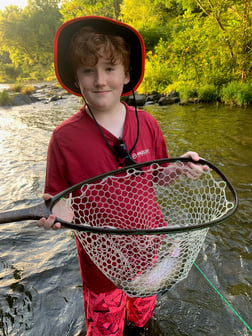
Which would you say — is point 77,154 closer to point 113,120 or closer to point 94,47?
point 113,120

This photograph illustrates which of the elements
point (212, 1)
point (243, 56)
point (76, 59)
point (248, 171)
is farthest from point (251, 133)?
point (212, 1)

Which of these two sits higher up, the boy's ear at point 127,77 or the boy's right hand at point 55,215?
the boy's ear at point 127,77

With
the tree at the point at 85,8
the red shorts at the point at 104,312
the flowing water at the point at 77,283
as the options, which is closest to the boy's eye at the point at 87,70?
the red shorts at the point at 104,312

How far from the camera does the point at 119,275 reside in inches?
41.0

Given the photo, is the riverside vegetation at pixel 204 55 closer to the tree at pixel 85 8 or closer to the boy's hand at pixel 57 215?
the tree at pixel 85 8

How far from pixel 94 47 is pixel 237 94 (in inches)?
300

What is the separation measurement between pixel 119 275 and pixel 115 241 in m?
0.18

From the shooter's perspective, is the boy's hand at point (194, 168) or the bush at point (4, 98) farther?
the bush at point (4, 98)

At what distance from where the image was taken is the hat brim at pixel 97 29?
0.96 meters

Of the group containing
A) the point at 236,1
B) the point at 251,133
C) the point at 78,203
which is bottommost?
the point at 251,133

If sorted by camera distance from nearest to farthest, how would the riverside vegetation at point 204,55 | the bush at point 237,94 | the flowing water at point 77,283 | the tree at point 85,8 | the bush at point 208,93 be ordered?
the flowing water at point 77,283 < the bush at point 237,94 < the riverside vegetation at point 204,55 < the bush at point 208,93 < the tree at point 85,8

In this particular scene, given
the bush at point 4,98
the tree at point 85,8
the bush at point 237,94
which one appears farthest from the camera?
the bush at point 4,98

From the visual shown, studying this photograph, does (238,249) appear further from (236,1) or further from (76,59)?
(236,1)

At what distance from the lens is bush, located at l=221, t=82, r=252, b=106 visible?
7.23 metres
